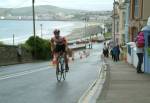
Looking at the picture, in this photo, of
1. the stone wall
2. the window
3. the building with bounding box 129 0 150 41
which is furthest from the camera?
the stone wall

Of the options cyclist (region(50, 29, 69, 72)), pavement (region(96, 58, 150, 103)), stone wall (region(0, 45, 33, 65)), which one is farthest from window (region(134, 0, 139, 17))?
pavement (region(96, 58, 150, 103))

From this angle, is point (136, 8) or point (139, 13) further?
point (136, 8)

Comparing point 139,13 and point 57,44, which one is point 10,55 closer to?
point 139,13

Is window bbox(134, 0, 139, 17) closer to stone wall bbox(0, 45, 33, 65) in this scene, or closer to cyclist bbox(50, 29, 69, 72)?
stone wall bbox(0, 45, 33, 65)

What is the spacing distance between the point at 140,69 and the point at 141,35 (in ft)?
4.60

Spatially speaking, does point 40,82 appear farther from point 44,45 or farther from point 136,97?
point 44,45

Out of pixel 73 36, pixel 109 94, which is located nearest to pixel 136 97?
pixel 109 94

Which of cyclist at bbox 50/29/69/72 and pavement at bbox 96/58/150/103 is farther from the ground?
cyclist at bbox 50/29/69/72

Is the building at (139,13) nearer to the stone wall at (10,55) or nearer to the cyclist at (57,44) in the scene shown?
the stone wall at (10,55)

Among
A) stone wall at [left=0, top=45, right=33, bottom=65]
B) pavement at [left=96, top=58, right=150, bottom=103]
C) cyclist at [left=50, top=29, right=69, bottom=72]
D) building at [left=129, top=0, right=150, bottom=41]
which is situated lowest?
stone wall at [left=0, top=45, right=33, bottom=65]

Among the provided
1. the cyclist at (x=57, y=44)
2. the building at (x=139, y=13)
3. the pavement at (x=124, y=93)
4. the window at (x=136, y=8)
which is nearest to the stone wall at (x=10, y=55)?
the building at (x=139, y=13)

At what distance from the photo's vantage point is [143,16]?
39.2 meters

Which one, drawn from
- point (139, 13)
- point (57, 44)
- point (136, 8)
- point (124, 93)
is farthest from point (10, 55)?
point (124, 93)

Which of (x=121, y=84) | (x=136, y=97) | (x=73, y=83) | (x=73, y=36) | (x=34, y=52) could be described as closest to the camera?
(x=136, y=97)
